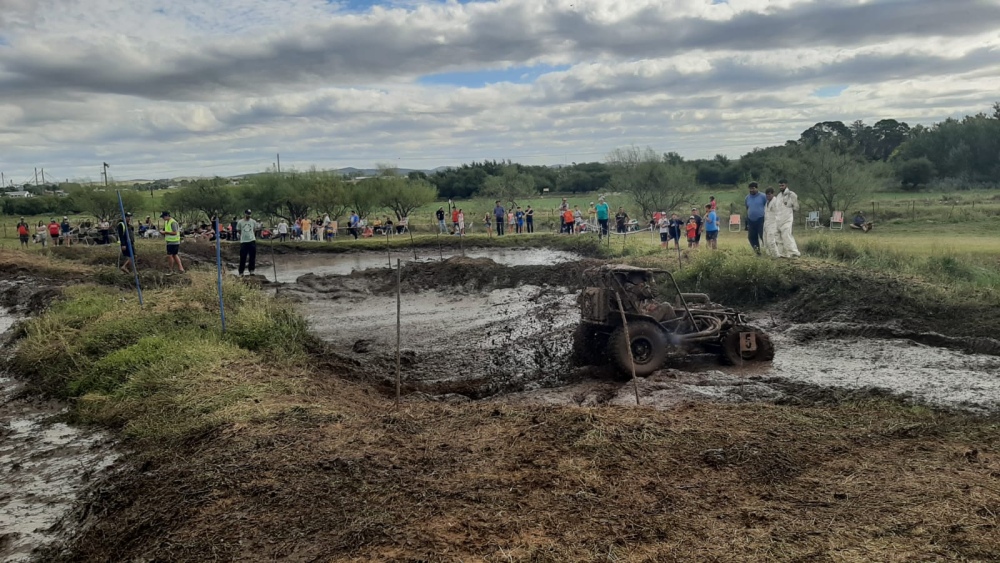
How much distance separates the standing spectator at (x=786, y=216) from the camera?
1809 centimetres

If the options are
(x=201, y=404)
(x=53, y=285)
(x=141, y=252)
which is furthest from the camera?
(x=141, y=252)

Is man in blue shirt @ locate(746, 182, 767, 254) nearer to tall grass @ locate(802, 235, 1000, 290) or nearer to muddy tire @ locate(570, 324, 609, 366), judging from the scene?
tall grass @ locate(802, 235, 1000, 290)

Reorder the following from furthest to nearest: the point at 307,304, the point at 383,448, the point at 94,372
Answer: the point at 307,304 → the point at 94,372 → the point at 383,448

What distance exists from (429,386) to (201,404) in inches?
140

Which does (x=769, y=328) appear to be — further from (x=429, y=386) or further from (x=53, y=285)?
(x=53, y=285)

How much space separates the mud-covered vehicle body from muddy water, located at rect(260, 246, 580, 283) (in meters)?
12.9

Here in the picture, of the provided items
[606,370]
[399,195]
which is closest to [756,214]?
[606,370]

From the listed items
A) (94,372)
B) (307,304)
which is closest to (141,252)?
(307,304)

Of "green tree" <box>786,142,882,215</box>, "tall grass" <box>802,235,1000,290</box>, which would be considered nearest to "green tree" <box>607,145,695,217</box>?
"green tree" <box>786,142,882,215</box>

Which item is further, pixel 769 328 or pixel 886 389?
pixel 769 328

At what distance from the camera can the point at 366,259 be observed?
31.0 m

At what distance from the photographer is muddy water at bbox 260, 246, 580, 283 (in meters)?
26.6

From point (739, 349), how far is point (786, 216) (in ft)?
26.8

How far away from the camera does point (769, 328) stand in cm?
1455
